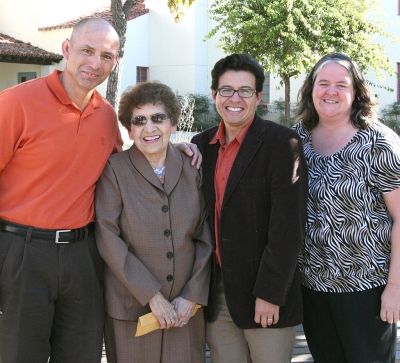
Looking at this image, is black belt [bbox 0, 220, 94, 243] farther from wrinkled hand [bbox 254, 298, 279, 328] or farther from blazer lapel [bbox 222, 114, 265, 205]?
wrinkled hand [bbox 254, 298, 279, 328]

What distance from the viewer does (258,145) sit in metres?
2.86

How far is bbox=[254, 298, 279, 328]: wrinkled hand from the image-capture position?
9.27 ft

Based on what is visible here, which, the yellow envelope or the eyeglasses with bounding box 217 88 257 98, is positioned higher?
the eyeglasses with bounding box 217 88 257 98

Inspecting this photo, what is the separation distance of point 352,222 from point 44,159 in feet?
5.59

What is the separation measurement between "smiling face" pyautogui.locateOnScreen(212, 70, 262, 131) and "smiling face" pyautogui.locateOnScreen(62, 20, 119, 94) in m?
0.71

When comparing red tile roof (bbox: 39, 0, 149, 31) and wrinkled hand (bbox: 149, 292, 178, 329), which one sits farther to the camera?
red tile roof (bbox: 39, 0, 149, 31)

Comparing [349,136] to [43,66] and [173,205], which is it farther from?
[43,66]

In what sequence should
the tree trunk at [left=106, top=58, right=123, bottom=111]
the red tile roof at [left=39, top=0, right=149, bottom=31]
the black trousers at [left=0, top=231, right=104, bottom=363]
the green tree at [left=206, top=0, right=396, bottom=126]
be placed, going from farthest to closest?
the red tile roof at [left=39, top=0, right=149, bottom=31], the green tree at [left=206, top=0, right=396, bottom=126], the tree trunk at [left=106, top=58, right=123, bottom=111], the black trousers at [left=0, top=231, right=104, bottom=363]

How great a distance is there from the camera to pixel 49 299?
2.89 meters

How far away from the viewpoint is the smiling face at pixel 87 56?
2.97 m

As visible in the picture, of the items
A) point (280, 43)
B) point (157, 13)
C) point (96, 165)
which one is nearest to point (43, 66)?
point (157, 13)

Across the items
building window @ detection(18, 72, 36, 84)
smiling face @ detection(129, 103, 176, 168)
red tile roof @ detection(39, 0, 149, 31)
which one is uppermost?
red tile roof @ detection(39, 0, 149, 31)

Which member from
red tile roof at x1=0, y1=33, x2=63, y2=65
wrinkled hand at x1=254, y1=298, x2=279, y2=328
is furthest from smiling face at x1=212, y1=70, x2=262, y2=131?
red tile roof at x1=0, y1=33, x2=63, y2=65

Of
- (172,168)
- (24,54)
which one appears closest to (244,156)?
(172,168)
